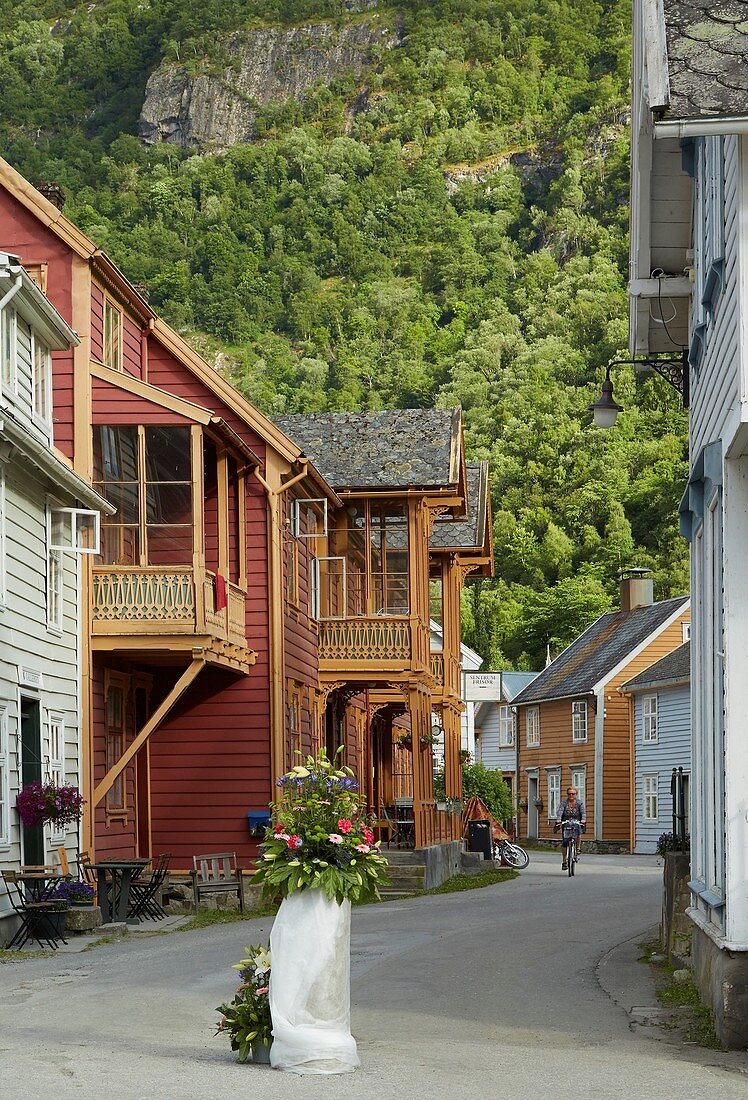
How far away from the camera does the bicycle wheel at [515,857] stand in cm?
3519

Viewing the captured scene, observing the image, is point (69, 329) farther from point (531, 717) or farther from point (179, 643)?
point (531, 717)

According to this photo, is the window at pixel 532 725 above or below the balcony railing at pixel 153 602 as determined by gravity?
below

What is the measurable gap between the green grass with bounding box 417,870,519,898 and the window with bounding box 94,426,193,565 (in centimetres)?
745

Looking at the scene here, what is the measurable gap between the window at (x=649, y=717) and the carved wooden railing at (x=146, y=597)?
27.6 m

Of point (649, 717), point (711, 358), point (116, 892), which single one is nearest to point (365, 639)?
point (116, 892)

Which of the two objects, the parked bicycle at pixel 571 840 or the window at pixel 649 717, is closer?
the parked bicycle at pixel 571 840

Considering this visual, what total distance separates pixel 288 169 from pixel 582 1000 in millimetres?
133785

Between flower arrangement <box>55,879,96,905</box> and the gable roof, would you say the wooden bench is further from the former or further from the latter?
the gable roof

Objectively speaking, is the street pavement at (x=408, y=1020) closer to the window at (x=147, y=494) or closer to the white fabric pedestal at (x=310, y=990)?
the white fabric pedestal at (x=310, y=990)

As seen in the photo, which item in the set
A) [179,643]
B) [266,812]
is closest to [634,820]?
[266,812]

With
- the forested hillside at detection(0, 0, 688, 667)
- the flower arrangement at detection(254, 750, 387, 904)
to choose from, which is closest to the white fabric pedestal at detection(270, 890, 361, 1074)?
the flower arrangement at detection(254, 750, 387, 904)

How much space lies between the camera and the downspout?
24.1 meters

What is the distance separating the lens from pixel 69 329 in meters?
20.7

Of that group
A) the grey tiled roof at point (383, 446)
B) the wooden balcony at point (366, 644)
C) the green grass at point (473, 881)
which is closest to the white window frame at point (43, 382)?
the grey tiled roof at point (383, 446)
